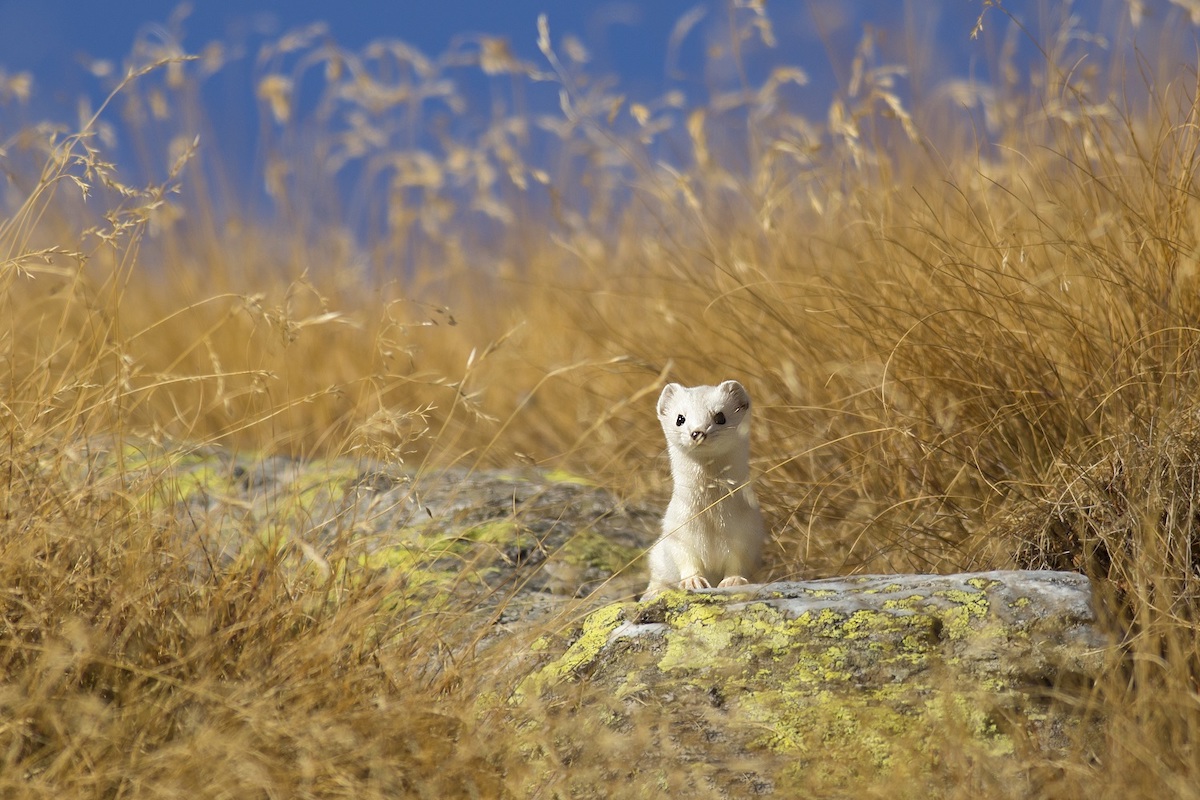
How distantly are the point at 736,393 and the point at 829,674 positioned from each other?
Answer: 925 millimetres

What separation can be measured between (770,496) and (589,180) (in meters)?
3.53

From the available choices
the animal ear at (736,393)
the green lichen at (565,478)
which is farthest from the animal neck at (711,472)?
the green lichen at (565,478)

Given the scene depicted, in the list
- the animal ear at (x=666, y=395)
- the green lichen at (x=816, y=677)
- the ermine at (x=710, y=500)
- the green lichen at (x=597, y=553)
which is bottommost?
the green lichen at (x=597, y=553)

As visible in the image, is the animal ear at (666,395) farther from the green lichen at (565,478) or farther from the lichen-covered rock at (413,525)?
the green lichen at (565,478)

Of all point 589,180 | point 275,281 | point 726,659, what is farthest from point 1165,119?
point 275,281

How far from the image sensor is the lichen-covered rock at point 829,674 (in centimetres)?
291

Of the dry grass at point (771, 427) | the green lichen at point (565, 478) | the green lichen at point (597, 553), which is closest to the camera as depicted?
the dry grass at point (771, 427)

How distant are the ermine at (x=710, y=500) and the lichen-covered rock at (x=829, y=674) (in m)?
0.29

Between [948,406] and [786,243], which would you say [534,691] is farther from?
[786,243]

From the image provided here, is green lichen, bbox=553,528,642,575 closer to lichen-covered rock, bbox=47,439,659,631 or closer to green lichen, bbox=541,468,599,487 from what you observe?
lichen-covered rock, bbox=47,439,659,631

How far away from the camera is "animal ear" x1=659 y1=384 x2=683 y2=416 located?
380 cm

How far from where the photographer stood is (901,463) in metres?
4.32

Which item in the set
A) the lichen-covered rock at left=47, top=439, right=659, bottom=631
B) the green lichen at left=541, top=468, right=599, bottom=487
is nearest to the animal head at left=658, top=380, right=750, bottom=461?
the lichen-covered rock at left=47, top=439, right=659, bottom=631

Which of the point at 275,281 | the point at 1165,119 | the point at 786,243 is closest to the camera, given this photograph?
the point at 1165,119
